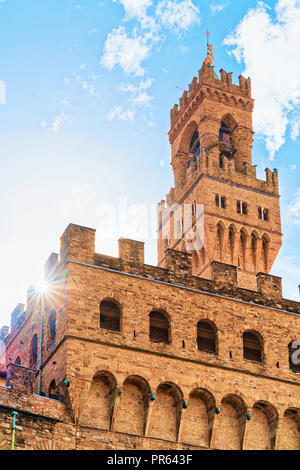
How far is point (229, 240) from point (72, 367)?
22.7 metres

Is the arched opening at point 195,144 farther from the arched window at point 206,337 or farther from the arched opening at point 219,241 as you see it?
the arched window at point 206,337

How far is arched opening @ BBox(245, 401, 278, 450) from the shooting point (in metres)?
33.6

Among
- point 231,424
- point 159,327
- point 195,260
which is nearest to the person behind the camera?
point 231,424

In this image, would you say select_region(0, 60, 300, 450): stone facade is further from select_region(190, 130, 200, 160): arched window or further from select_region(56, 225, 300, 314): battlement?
select_region(190, 130, 200, 160): arched window

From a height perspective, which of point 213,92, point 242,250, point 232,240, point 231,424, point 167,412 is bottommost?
point 231,424

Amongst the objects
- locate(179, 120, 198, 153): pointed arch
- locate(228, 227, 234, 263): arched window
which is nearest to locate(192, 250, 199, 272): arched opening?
locate(228, 227, 234, 263): arched window

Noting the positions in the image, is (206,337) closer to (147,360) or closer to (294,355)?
(147,360)

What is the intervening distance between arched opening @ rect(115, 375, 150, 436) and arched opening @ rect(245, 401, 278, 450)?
4424mm

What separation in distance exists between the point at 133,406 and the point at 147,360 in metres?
1.78

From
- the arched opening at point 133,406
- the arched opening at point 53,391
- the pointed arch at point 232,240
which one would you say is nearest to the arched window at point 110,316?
the arched opening at point 133,406

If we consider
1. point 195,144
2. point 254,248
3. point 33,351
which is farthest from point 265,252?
point 33,351

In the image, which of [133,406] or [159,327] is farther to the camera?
[159,327]

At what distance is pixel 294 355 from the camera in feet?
118

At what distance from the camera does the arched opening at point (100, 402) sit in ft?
102
